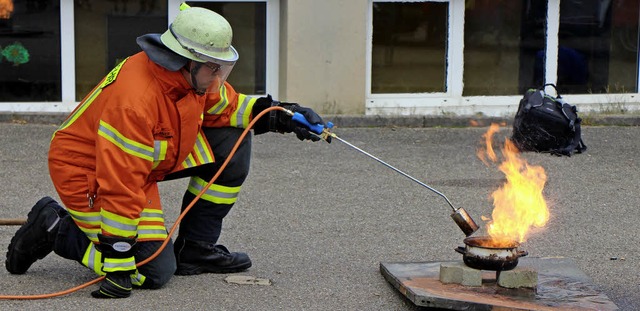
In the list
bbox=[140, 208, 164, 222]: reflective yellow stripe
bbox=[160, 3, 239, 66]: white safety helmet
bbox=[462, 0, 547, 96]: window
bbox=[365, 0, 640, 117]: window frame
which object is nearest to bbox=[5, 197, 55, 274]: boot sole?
bbox=[140, 208, 164, 222]: reflective yellow stripe

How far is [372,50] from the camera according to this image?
11.7 m

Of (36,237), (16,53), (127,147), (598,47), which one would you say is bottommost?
(36,237)

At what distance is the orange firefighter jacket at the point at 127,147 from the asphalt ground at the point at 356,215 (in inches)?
15.8

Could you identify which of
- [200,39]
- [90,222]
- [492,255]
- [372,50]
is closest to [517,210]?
[492,255]

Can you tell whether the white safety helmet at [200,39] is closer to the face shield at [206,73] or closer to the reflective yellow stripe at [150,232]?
the face shield at [206,73]

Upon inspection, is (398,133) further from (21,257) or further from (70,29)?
(21,257)

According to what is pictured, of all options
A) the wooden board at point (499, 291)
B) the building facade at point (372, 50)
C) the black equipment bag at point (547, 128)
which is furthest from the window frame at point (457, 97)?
the wooden board at point (499, 291)

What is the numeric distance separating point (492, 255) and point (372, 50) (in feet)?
21.4

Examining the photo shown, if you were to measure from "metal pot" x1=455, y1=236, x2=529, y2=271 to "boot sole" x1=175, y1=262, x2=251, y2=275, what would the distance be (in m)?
1.24

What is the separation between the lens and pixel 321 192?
8188 mm

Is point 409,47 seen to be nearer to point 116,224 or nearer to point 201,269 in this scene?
point 201,269

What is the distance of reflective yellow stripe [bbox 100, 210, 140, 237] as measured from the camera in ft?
17.4

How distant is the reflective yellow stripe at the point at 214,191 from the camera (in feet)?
19.4

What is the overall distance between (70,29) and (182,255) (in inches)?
231
